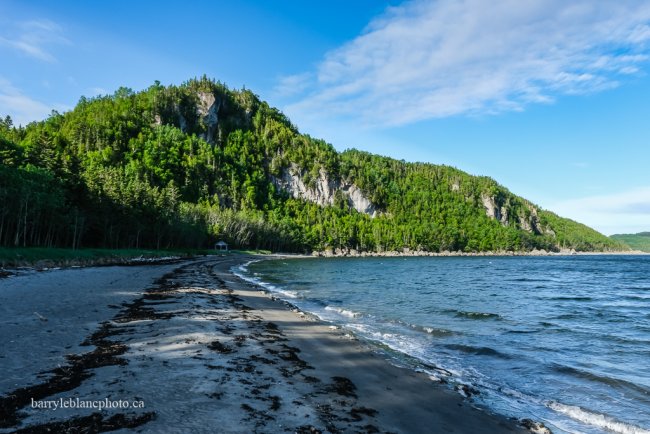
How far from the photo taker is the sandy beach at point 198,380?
20.3 ft

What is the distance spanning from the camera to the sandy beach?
20.3ft

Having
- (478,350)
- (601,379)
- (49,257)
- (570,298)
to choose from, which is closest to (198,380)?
(478,350)

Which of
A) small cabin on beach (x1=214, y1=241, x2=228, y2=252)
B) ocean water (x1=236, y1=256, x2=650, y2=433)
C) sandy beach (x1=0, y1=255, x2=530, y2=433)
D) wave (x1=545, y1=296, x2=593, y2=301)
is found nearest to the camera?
sandy beach (x1=0, y1=255, x2=530, y2=433)

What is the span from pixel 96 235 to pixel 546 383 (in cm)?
7946

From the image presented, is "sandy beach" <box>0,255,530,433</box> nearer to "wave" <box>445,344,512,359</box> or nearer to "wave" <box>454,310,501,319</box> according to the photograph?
"wave" <box>445,344,512,359</box>

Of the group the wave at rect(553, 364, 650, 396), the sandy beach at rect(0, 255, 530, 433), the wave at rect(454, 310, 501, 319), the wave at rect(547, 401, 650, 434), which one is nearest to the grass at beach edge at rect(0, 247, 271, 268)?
the sandy beach at rect(0, 255, 530, 433)

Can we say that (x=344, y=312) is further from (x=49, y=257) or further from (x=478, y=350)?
(x=49, y=257)

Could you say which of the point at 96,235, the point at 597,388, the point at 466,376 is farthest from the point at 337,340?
the point at 96,235

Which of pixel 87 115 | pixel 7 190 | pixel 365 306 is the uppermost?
pixel 87 115

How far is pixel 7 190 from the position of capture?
48.2 metres

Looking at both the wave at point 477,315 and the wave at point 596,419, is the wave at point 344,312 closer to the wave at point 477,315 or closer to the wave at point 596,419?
the wave at point 477,315

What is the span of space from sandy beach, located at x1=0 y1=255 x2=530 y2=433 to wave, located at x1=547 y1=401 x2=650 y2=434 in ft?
6.56

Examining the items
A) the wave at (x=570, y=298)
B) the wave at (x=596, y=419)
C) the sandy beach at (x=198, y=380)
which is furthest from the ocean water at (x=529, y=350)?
the wave at (x=570, y=298)

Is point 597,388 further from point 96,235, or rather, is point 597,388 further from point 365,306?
point 96,235
